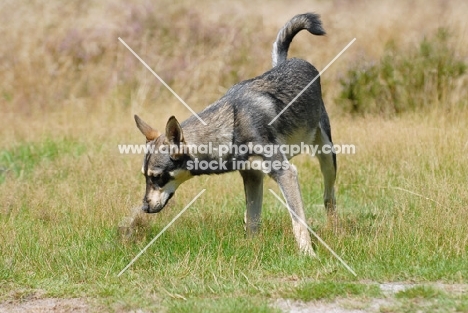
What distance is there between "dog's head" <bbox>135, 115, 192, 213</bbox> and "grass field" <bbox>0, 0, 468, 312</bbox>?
0.45 m

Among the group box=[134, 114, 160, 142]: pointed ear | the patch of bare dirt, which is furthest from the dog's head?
the patch of bare dirt

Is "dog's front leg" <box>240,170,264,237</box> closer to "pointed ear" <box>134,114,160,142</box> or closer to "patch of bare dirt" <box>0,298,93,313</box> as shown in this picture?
"pointed ear" <box>134,114,160,142</box>

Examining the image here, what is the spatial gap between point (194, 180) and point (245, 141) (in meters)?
2.55

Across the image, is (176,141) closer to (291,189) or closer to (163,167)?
(163,167)

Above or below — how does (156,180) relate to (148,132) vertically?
below

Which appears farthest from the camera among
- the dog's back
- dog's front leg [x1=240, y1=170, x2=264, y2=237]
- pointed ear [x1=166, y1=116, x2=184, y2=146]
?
dog's front leg [x1=240, y1=170, x2=264, y2=237]

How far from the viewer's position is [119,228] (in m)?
7.22

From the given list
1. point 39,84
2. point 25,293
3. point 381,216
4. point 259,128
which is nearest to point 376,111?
point 381,216

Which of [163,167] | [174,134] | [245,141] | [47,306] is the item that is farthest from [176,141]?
[47,306]

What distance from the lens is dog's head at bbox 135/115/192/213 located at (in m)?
6.77

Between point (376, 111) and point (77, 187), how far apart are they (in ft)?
19.0

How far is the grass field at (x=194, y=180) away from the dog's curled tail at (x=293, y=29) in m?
1.79

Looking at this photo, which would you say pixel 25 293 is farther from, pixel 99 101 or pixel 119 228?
pixel 99 101

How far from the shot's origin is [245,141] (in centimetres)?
693
